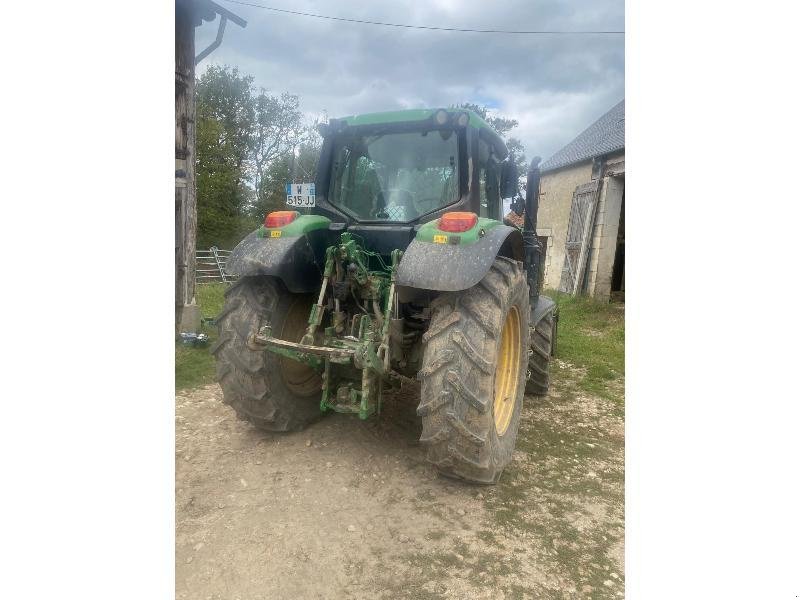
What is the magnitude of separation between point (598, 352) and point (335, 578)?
5.98 ft

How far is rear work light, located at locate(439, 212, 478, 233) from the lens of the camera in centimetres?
220

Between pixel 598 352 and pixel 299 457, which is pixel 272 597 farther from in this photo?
pixel 598 352

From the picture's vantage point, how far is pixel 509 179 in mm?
3084

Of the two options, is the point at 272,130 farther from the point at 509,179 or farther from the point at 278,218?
the point at 509,179

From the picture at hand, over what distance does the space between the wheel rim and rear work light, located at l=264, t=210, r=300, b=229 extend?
483 millimetres

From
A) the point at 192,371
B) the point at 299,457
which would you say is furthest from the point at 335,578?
the point at 192,371

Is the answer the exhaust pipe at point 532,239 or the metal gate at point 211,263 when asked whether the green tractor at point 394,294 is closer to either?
the metal gate at point 211,263

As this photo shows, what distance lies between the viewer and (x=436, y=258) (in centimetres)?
213

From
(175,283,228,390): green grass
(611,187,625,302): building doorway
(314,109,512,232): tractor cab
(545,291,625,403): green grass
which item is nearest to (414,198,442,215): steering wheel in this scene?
(314,109,512,232): tractor cab

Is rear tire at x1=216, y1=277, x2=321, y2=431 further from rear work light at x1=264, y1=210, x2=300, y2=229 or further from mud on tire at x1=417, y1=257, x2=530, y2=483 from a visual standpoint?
mud on tire at x1=417, y1=257, x2=530, y2=483

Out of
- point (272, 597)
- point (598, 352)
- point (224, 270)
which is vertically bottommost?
point (272, 597)

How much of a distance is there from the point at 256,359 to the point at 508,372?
56.5 inches

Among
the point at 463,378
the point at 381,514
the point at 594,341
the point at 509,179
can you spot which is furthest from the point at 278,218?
the point at 594,341
